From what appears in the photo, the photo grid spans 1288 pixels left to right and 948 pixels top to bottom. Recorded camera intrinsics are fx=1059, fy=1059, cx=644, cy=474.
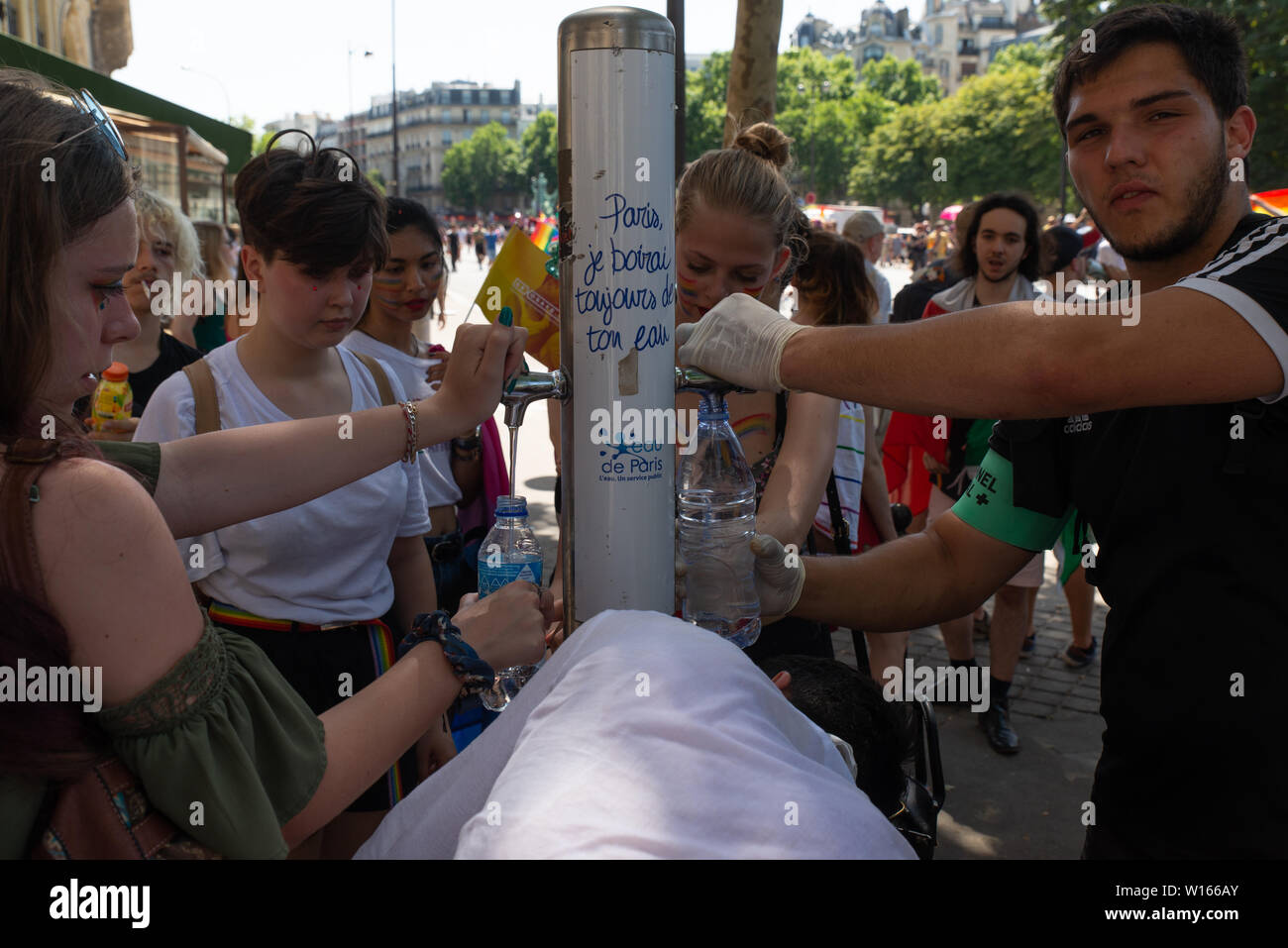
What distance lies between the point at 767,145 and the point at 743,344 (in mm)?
1323

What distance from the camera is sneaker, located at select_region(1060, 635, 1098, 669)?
5.97m

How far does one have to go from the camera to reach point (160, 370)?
14.3 feet

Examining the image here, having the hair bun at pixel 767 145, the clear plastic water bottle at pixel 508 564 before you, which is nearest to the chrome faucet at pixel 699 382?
the clear plastic water bottle at pixel 508 564

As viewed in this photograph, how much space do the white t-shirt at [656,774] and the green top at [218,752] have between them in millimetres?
237

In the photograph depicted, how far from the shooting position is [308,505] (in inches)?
101

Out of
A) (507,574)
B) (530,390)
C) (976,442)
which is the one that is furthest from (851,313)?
(530,390)

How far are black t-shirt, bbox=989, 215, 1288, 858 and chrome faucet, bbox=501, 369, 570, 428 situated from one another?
3.23 feet

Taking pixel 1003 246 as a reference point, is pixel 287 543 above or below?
below

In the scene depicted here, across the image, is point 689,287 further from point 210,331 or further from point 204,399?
point 210,331

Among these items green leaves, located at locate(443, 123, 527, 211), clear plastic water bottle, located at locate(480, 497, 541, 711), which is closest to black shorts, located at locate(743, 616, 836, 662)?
clear plastic water bottle, located at locate(480, 497, 541, 711)

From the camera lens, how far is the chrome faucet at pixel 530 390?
60.3 inches

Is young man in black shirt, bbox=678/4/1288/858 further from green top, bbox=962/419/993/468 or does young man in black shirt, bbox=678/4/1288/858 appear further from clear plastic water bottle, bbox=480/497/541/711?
green top, bbox=962/419/993/468
